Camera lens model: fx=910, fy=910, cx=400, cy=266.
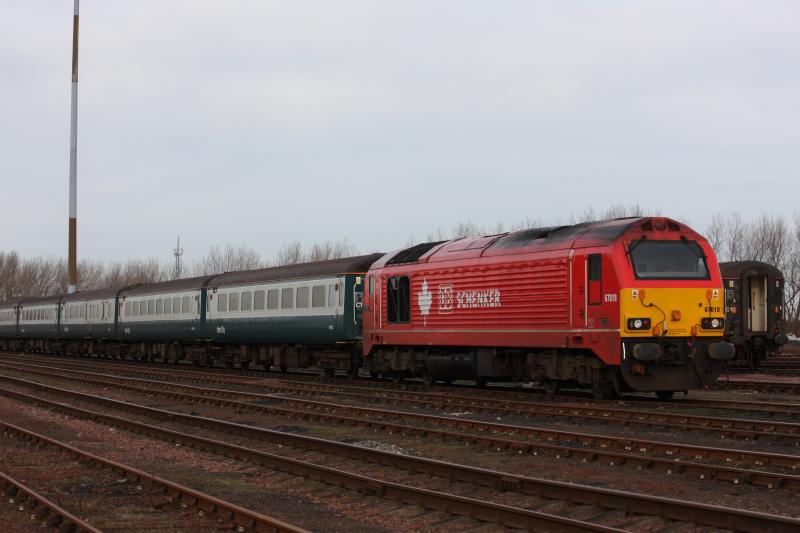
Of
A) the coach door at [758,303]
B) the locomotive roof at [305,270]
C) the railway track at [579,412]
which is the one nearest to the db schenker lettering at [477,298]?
the railway track at [579,412]

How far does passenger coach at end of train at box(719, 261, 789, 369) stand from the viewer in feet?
101

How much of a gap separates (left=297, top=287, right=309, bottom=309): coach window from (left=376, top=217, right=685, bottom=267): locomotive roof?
4.93m

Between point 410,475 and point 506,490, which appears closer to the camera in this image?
point 506,490

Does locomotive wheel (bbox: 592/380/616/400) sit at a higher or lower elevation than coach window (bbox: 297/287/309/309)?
lower

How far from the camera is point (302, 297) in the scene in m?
29.4

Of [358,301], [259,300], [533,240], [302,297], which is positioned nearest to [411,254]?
[358,301]

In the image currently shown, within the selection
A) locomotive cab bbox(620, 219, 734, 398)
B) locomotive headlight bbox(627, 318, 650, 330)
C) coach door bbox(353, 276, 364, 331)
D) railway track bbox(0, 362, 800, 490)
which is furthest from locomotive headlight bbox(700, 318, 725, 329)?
coach door bbox(353, 276, 364, 331)

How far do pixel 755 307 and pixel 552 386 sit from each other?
15407 millimetres

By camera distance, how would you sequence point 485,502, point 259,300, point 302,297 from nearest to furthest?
point 485,502
point 302,297
point 259,300

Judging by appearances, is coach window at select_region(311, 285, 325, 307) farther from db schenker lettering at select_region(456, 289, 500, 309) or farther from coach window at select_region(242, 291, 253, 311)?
db schenker lettering at select_region(456, 289, 500, 309)

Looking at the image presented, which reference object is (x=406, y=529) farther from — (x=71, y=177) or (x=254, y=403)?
(x=71, y=177)

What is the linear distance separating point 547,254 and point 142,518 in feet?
38.3

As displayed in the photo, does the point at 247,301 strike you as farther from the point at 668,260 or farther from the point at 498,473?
the point at 498,473

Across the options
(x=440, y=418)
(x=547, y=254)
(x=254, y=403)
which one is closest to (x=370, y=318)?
(x=254, y=403)
